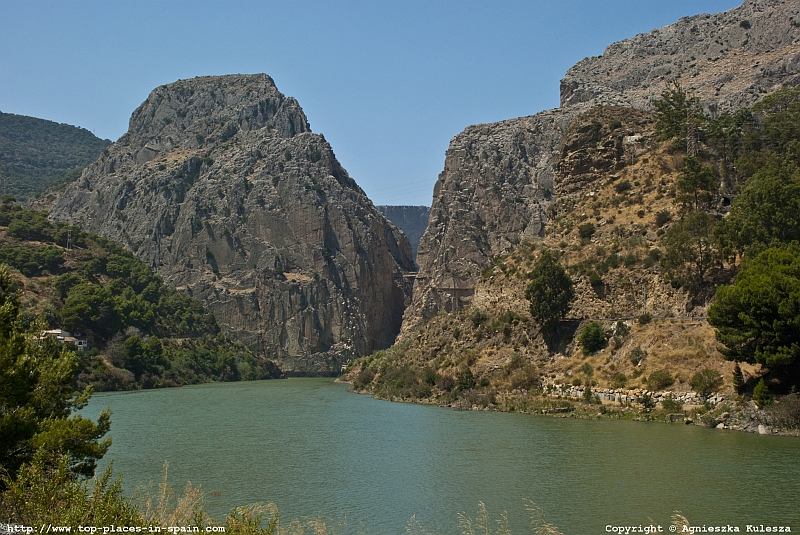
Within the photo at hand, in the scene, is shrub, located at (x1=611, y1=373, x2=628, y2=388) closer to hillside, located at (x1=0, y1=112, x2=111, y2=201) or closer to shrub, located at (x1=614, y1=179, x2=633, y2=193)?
shrub, located at (x1=614, y1=179, x2=633, y2=193)

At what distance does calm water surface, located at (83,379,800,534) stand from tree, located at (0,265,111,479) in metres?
4.69

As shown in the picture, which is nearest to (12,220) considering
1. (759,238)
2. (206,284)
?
(206,284)

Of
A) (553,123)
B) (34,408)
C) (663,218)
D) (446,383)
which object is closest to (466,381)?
(446,383)

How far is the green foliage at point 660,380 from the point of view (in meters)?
39.2


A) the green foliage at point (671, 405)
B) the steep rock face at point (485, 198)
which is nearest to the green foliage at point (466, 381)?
the green foliage at point (671, 405)

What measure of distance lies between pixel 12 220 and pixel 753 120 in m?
85.1

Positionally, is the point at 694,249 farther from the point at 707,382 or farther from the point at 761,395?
the point at 761,395

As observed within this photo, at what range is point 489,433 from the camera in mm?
36031

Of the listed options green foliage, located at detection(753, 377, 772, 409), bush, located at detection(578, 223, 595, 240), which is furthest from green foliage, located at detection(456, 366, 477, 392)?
green foliage, located at detection(753, 377, 772, 409)

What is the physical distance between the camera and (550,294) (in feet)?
160

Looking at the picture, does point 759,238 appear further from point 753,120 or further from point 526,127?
point 526,127

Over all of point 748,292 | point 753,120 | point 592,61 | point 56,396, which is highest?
point 592,61

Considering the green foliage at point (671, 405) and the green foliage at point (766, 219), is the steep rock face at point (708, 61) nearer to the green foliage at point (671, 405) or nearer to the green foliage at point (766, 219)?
the green foliage at point (766, 219)

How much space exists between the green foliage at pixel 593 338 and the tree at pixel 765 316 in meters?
10.6
